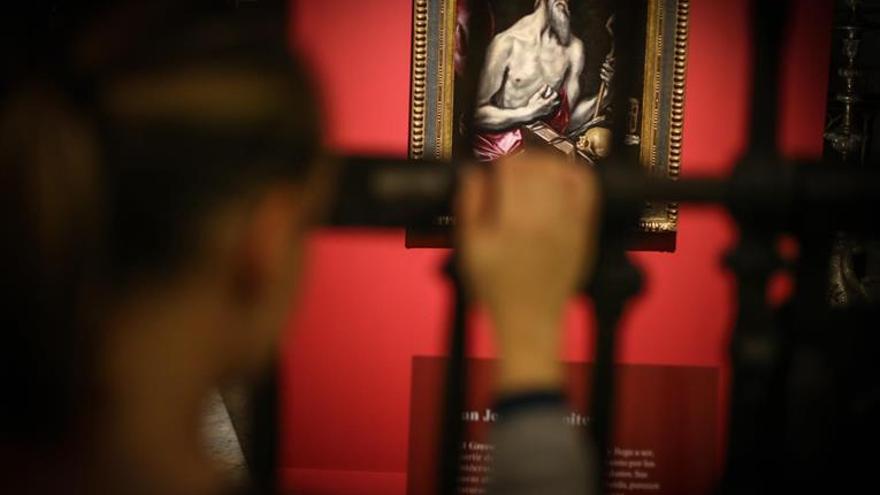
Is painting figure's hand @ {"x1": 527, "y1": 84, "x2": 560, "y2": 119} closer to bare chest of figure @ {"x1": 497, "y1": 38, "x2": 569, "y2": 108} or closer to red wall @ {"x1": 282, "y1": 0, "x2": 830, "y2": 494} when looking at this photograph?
bare chest of figure @ {"x1": 497, "y1": 38, "x2": 569, "y2": 108}

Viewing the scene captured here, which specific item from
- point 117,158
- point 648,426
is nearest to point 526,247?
point 117,158

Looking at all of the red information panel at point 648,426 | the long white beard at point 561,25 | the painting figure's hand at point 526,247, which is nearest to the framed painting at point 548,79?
the long white beard at point 561,25

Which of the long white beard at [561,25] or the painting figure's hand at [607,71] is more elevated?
the long white beard at [561,25]

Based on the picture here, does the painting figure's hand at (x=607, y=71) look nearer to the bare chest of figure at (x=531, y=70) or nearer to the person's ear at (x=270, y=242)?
the bare chest of figure at (x=531, y=70)

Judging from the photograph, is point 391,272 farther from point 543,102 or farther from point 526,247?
point 526,247

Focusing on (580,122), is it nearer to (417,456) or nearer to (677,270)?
(677,270)

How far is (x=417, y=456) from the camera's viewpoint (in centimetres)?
160

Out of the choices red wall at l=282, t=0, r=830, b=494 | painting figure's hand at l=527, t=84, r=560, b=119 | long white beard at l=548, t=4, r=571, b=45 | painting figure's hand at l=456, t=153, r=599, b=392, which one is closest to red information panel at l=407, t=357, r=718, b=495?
red wall at l=282, t=0, r=830, b=494

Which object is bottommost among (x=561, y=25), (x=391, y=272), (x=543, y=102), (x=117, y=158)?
(x=391, y=272)

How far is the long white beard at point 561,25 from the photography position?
1.56 metres

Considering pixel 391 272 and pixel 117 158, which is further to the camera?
pixel 391 272

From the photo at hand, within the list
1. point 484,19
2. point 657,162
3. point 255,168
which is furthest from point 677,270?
point 255,168

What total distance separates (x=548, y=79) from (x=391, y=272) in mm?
411

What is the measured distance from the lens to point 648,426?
1641mm
